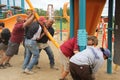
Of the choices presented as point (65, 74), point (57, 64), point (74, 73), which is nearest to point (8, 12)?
point (57, 64)

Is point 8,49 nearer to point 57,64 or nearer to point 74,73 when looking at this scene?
point 57,64

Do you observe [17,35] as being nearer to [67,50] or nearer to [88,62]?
[67,50]

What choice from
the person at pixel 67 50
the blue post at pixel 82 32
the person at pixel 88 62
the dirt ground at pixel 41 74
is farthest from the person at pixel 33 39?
the person at pixel 88 62

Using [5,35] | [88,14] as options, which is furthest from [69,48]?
[5,35]

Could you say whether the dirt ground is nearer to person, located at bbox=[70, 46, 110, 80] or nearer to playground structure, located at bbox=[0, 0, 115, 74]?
playground structure, located at bbox=[0, 0, 115, 74]

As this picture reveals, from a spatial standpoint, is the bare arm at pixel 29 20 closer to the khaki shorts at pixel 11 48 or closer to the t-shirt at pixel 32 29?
the t-shirt at pixel 32 29

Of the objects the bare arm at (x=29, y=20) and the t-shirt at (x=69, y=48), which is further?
the bare arm at (x=29, y=20)

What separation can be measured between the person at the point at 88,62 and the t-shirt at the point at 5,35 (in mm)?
4235

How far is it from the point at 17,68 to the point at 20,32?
1059 millimetres

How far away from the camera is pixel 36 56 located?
28.1ft

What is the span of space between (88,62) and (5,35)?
4.58 meters

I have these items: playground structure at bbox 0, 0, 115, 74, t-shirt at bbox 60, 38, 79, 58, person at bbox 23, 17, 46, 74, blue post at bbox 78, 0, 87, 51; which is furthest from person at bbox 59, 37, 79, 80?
person at bbox 23, 17, 46, 74

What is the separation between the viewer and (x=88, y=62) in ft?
18.7

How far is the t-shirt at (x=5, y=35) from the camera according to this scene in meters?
9.63
